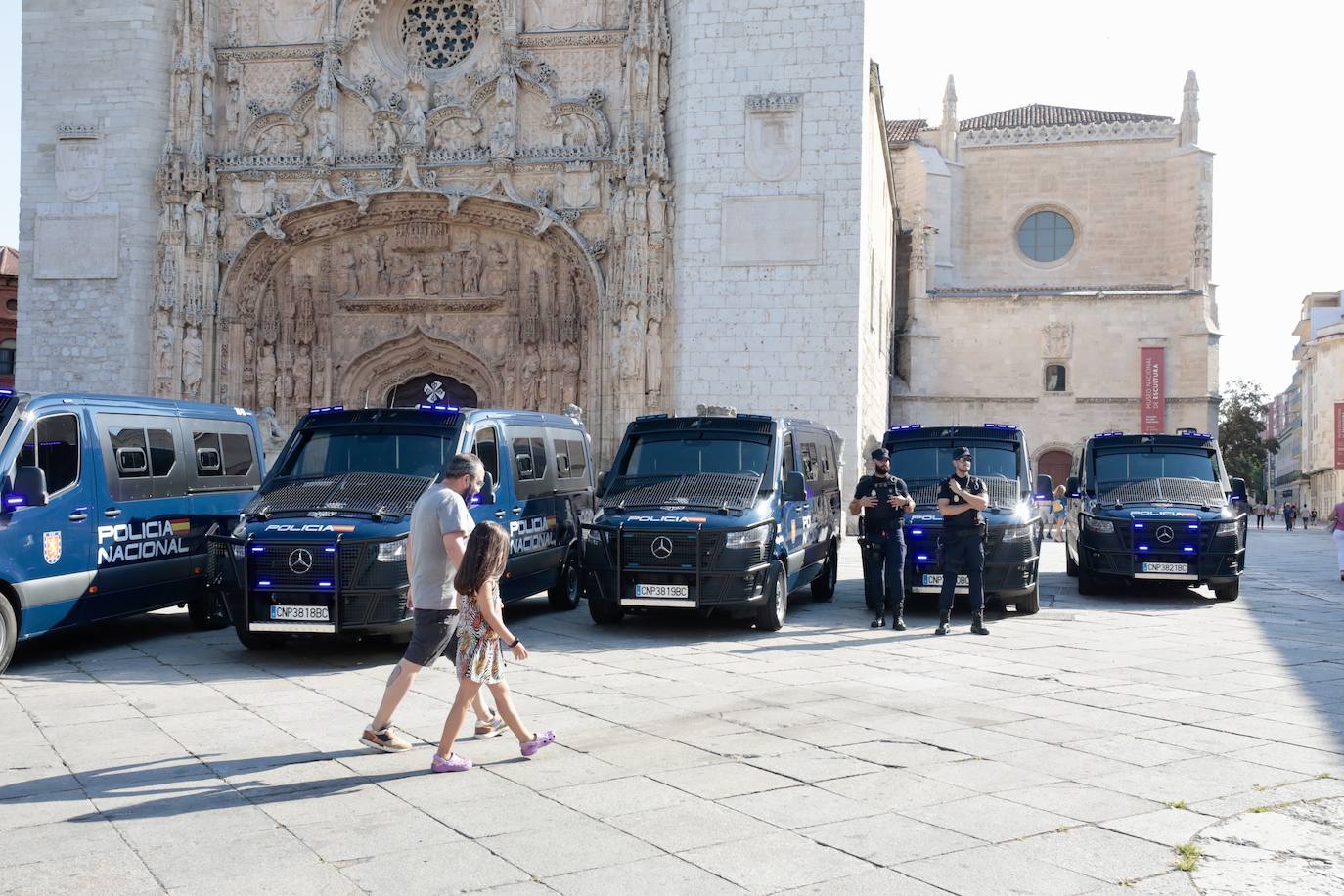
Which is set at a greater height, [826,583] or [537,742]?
[826,583]

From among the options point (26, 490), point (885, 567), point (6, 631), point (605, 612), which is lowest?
point (605, 612)

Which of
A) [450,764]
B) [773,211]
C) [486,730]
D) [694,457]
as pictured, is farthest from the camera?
[773,211]

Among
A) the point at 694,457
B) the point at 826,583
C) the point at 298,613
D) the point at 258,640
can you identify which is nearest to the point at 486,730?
the point at 298,613

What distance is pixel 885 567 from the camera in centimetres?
1172

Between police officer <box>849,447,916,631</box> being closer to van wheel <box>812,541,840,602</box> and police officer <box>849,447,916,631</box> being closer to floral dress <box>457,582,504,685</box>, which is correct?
van wheel <box>812,541,840,602</box>

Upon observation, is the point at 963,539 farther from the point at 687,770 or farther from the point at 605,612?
the point at 687,770

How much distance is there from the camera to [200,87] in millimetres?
25672

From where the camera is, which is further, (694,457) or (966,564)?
(694,457)

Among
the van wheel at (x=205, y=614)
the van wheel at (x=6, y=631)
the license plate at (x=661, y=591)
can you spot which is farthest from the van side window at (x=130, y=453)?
the license plate at (x=661, y=591)

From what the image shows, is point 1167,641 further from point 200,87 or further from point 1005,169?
point 1005,169

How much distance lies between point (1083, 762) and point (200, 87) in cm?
2480

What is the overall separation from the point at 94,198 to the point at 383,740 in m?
23.2

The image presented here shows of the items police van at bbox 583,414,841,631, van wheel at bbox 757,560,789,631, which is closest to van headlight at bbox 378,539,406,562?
police van at bbox 583,414,841,631

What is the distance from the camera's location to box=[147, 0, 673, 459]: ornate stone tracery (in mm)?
25000
